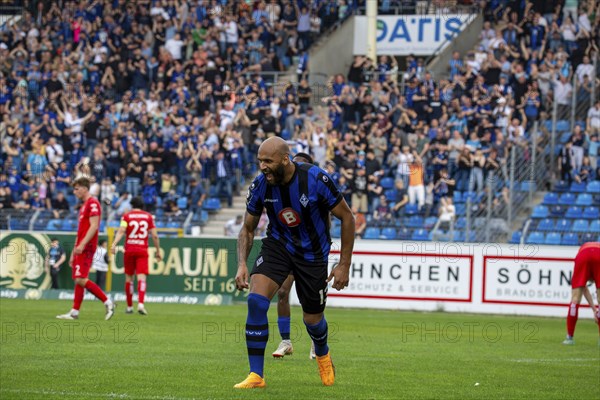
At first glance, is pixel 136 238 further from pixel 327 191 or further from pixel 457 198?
pixel 327 191

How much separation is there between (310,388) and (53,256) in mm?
17880

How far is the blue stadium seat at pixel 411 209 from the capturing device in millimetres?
27525

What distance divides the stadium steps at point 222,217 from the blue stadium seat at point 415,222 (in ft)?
16.0

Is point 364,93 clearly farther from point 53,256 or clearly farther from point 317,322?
point 317,322

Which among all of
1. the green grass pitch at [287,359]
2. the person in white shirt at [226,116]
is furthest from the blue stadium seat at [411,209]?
the person in white shirt at [226,116]

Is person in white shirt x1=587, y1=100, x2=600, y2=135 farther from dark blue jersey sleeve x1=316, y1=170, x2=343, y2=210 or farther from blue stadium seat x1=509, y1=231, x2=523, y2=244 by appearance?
dark blue jersey sleeve x1=316, y1=170, x2=343, y2=210

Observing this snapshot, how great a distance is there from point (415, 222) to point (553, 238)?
343 cm

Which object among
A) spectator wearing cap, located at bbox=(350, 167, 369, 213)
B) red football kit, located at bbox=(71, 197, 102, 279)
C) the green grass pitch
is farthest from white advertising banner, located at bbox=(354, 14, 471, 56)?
red football kit, located at bbox=(71, 197, 102, 279)

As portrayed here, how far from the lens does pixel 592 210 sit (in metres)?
26.5

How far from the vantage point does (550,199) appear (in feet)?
89.5

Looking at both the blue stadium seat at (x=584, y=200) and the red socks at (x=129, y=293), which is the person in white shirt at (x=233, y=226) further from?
the blue stadium seat at (x=584, y=200)

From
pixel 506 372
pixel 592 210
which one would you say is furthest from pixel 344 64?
pixel 506 372

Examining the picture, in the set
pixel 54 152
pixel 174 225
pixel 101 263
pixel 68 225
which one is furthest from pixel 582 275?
pixel 54 152

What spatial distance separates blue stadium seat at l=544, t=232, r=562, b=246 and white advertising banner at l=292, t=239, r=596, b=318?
3.07 ft
